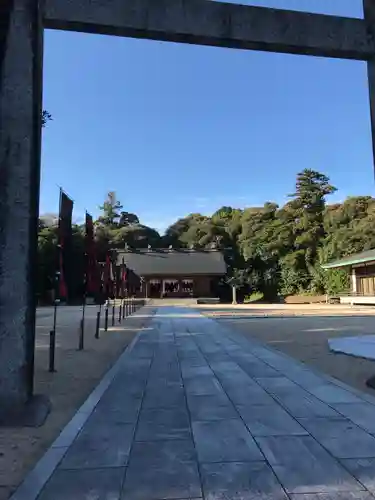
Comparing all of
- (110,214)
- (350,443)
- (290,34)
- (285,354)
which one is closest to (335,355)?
(285,354)

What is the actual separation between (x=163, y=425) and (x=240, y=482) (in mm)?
1309

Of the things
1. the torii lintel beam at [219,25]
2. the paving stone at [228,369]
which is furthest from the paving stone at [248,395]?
the torii lintel beam at [219,25]

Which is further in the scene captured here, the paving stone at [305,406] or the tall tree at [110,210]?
the tall tree at [110,210]

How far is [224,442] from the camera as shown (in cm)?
328

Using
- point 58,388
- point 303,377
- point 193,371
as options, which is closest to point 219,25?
point 303,377

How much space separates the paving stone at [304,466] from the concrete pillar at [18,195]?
220 centimetres

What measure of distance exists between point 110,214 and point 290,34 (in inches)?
2407

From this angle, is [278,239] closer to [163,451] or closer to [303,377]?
[303,377]

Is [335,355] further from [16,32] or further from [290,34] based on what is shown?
[16,32]

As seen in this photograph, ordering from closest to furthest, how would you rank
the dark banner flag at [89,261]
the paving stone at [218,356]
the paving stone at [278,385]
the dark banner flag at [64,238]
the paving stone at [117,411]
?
the paving stone at [117,411], the paving stone at [278,385], the dark banner flag at [64,238], the paving stone at [218,356], the dark banner flag at [89,261]

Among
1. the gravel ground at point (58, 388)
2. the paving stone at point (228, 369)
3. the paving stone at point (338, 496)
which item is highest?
the paving stone at point (338, 496)

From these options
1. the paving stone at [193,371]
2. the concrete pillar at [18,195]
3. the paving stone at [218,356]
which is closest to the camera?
the concrete pillar at [18,195]

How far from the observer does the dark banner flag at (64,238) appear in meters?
6.18

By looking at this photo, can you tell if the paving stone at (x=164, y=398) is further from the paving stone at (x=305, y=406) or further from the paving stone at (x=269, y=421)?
the paving stone at (x=305, y=406)
